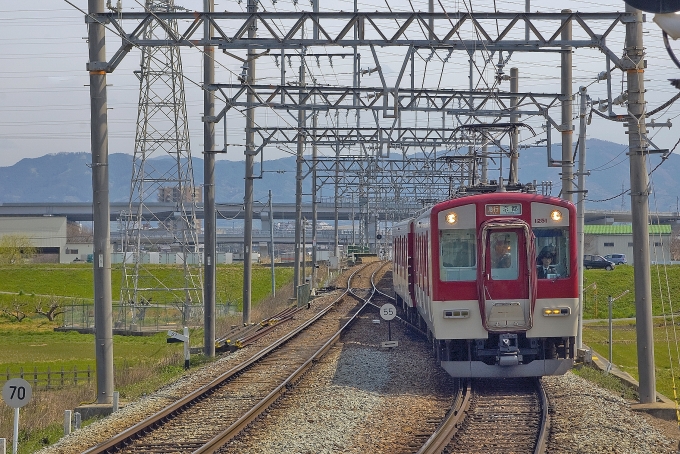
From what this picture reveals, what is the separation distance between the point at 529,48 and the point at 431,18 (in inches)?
73.0

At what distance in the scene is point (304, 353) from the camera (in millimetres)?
17484

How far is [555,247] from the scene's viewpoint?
13055 millimetres

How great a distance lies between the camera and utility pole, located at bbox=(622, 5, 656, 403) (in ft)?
37.2

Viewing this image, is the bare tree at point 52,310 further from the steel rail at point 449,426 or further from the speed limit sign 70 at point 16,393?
the steel rail at point 449,426

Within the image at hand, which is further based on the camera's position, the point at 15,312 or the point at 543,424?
the point at 15,312

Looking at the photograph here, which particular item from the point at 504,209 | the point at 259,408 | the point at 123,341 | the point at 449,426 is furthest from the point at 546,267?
the point at 123,341

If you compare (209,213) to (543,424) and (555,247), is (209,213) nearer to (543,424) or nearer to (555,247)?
(555,247)

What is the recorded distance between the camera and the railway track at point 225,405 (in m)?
9.69

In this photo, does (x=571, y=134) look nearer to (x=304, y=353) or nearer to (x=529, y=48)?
(x=529, y=48)

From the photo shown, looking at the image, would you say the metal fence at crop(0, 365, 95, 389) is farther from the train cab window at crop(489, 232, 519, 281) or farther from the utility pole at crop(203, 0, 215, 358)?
the train cab window at crop(489, 232, 519, 281)

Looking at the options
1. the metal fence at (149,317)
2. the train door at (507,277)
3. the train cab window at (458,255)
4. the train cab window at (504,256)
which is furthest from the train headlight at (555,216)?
the metal fence at (149,317)

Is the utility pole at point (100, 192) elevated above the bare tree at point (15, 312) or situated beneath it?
elevated above

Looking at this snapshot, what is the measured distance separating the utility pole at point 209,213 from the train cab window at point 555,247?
7.84 meters

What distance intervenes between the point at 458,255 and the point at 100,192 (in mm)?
5621
